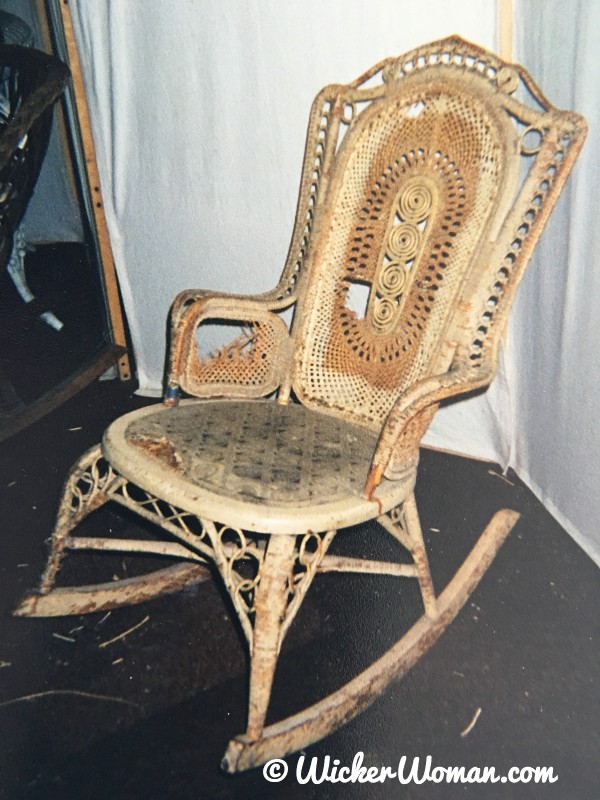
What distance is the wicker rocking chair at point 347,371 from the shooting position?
1.17 metres

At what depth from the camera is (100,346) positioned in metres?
2.70

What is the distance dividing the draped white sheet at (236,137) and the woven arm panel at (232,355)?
0.73 metres

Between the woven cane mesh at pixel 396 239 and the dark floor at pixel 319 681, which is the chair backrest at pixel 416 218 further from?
the dark floor at pixel 319 681

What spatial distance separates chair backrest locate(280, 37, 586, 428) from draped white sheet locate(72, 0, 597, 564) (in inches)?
10.5

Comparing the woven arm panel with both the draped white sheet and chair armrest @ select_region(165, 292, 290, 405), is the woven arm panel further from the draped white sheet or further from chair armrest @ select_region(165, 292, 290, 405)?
the draped white sheet

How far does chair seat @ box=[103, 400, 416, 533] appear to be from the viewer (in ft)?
3.69

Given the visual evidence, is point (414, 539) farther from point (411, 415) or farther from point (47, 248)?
Result: point (47, 248)

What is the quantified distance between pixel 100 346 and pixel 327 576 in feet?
4.94

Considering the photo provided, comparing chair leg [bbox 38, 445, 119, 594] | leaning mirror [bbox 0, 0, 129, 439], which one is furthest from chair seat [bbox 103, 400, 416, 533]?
leaning mirror [bbox 0, 0, 129, 439]

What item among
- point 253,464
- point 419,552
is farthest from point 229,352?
point 419,552

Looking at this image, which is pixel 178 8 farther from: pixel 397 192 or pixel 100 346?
pixel 100 346

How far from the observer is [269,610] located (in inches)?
44.8

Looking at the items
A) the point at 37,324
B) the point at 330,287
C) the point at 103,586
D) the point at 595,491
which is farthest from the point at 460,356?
the point at 37,324

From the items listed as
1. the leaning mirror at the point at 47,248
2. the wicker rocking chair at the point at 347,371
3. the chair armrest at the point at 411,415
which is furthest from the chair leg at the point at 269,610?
the leaning mirror at the point at 47,248
